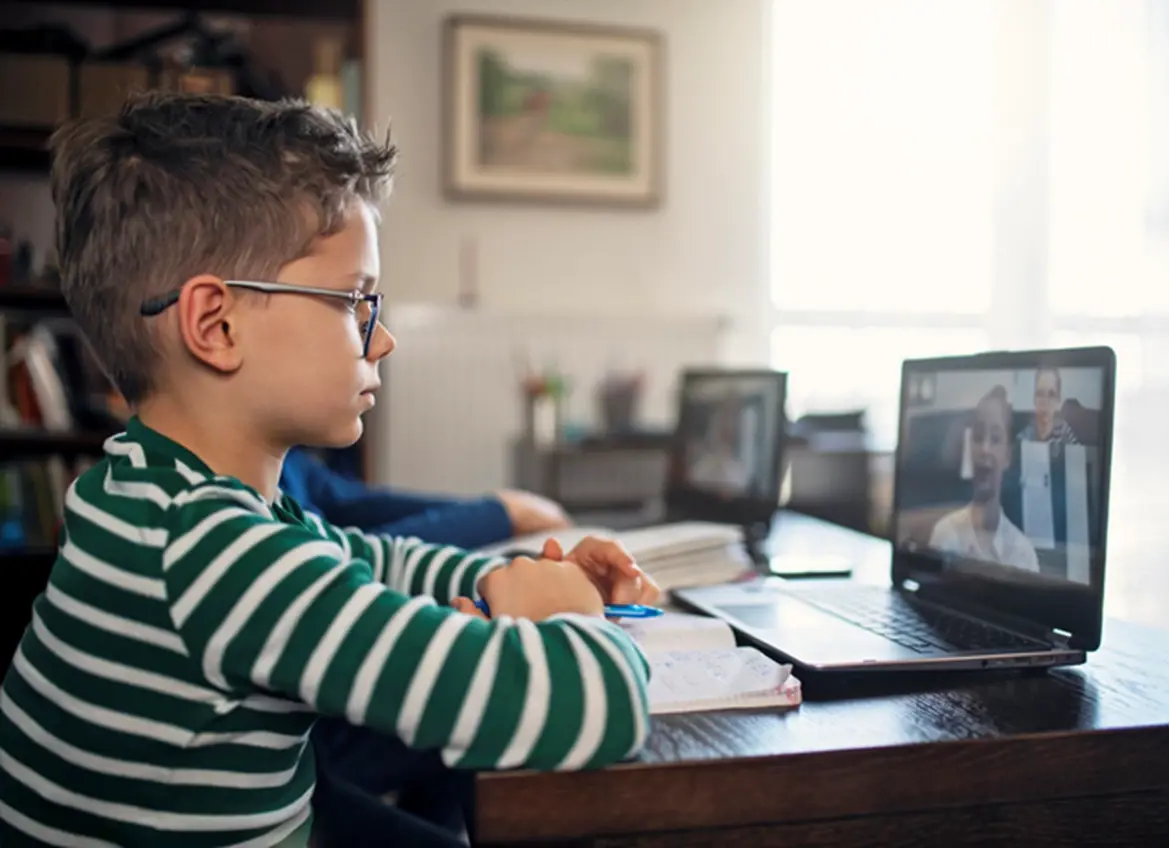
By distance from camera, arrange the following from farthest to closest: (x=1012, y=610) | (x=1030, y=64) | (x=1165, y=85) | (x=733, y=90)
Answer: (x=733, y=90) < (x=1030, y=64) < (x=1165, y=85) < (x=1012, y=610)

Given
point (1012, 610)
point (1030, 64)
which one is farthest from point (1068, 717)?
point (1030, 64)

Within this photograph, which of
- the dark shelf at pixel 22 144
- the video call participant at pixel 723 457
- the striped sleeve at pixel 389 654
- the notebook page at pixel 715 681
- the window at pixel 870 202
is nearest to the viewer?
the striped sleeve at pixel 389 654

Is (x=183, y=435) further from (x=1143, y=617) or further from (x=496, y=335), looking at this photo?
(x=496, y=335)

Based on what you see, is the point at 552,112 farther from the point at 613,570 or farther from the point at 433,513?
the point at 613,570

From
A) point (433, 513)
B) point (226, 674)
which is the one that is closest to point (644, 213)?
point (433, 513)

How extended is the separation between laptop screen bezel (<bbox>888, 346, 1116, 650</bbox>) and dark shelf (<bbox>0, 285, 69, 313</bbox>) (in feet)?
7.30

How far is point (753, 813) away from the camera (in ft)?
2.14

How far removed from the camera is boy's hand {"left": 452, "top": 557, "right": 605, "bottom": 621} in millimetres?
787

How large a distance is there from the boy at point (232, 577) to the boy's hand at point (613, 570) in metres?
0.14

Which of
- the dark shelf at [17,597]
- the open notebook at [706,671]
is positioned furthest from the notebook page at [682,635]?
the dark shelf at [17,597]

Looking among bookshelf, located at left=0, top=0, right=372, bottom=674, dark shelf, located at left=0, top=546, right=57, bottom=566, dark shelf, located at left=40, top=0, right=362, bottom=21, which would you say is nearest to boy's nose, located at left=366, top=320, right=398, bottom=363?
dark shelf, located at left=0, top=546, right=57, bottom=566

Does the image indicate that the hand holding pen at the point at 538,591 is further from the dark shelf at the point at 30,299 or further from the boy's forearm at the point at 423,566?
the dark shelf at the point at 30,299

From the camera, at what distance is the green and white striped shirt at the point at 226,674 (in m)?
0.63

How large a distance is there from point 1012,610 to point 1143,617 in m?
1.34
